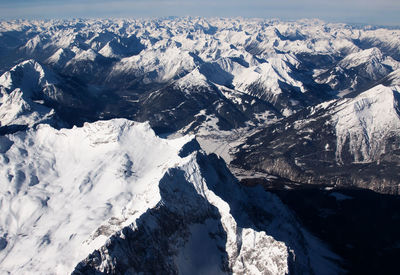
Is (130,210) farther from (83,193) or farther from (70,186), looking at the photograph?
(70,186)

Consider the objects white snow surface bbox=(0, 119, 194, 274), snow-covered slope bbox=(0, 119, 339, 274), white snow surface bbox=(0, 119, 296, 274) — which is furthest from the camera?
white snow surface bbox=(0, 119, 194, 274)

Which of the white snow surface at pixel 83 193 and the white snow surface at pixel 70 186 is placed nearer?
the white snow surface at pixel 83 193

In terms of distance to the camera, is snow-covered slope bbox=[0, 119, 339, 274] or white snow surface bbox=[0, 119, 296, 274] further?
white snow surface bbox=[0, 119, 296, 274]

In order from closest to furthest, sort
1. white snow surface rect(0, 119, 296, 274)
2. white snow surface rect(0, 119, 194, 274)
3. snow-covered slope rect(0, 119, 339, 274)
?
snow-covered slope rect(0, 119, 339, 274)
white snow surface rect(0, 119, 296, 274)
white snow surface rect(0, 119, 194, 274)

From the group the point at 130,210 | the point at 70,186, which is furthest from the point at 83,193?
the point at 130,210

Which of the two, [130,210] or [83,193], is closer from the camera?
[130,210]

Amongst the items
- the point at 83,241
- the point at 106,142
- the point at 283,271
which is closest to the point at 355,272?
the point at 283,271

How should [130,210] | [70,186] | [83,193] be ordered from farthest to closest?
[70,186] < [83,193] < [130,210]

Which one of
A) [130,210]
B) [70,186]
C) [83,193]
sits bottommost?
[130,210]

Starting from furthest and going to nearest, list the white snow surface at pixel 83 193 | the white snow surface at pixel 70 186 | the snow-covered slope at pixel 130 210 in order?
the white snow surface at pixel 70 186
the white snow surface at pixel 83 193
the snow-covered slope at pixel 130 210
